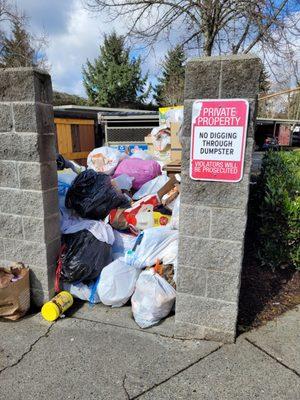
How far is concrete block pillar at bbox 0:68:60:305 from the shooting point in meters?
2.61

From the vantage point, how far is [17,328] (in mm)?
2723

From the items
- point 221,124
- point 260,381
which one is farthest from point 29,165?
point 260,381

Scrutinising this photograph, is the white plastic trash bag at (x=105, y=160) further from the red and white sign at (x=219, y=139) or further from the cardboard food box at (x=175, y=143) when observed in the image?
the red and white sign at (x=219, y=139)

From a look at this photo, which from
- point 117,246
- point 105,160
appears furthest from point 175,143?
point 117,246

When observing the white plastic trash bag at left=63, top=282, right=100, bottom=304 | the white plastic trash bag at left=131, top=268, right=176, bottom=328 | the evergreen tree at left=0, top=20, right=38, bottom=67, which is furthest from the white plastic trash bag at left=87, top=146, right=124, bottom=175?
the evergreen tree at left=0, top=20, right=38, bottom=67

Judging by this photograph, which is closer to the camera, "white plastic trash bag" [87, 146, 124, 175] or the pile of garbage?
the pile of garbage

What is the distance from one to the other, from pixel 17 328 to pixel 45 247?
70 centimetres

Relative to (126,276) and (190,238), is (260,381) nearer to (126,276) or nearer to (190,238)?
(190,238)

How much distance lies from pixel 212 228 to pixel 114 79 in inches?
1182

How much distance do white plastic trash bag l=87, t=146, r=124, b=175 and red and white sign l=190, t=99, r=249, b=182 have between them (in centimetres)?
245

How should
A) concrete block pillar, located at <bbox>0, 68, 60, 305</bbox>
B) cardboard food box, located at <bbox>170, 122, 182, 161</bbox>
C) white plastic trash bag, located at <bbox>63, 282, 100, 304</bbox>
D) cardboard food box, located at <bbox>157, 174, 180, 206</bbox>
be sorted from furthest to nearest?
cardboard food box, located at <bbox>170, 122, 182, 161</bbox> < cardboard food box, located at <bbox>157, 174, 180, 206</bbox> < white plastic trash bag, located at <bbox>63, 282, 100, 304</bbox> < concrete block pillar, located at <bbox>0, 68, 60, 305</bbox>

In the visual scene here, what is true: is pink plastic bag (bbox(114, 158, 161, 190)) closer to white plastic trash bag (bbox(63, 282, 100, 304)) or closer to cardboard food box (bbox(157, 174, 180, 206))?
cardboard food box (bbox(157, 174, 180, 206))

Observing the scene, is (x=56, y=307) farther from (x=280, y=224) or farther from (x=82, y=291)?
(x=280, y=224)

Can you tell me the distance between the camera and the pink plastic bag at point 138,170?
14.6 ft
